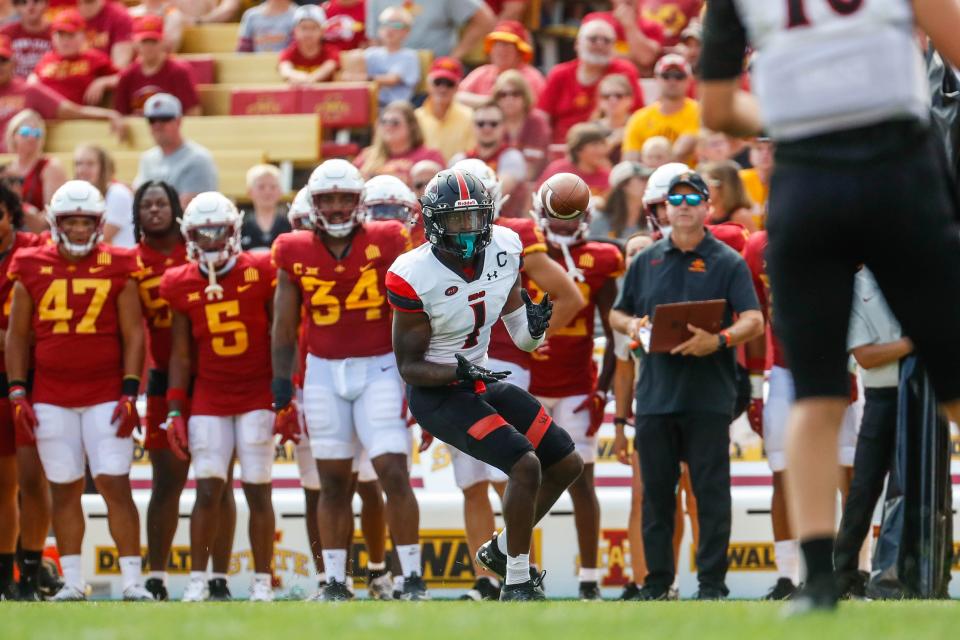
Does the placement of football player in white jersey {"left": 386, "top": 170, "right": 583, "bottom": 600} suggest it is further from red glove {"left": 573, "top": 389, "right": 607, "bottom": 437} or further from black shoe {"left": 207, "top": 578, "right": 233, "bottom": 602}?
black shoe {"left": 207, "top": 578, "right": 233, "bottom": 602}

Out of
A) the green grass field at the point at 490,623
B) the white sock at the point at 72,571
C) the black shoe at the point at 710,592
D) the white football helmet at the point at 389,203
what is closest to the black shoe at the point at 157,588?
the white sock at the point at 72,571

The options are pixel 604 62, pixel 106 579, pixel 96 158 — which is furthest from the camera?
pixel 604 62

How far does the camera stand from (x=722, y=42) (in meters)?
4.26

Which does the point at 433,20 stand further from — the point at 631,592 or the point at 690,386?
the point at 631,592

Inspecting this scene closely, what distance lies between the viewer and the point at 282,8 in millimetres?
14133

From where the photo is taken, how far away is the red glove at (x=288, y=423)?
27.2 feet

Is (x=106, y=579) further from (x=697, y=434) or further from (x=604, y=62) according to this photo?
(x=604, y=62)

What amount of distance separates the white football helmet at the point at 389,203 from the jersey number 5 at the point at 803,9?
5.33 m

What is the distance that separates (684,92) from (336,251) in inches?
156

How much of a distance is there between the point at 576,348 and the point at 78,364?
269cm

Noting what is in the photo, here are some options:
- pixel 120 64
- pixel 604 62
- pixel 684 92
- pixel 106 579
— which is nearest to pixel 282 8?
pixel 120 64

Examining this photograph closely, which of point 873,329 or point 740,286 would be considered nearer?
point 873,329

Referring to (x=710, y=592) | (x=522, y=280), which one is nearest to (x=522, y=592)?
A: (x=710, y=592)

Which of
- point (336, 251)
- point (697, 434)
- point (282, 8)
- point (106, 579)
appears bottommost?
point (106, 579)
